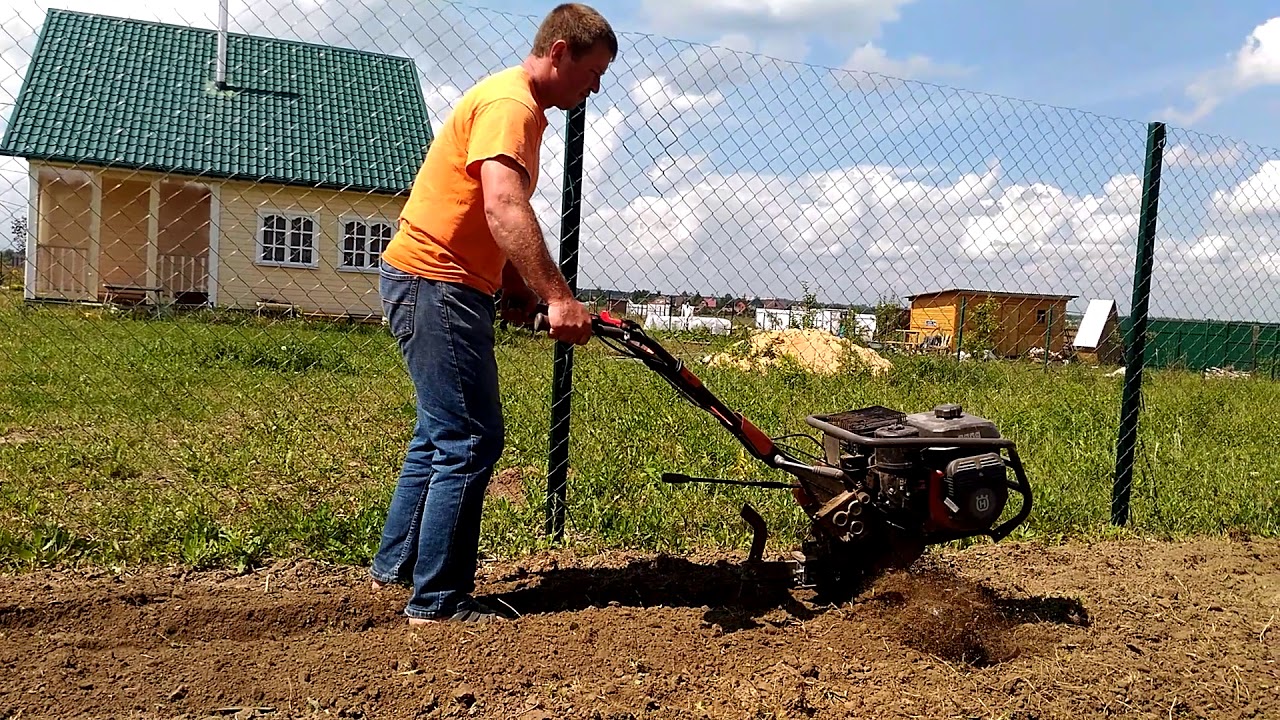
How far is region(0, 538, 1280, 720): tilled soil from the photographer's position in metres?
2.76

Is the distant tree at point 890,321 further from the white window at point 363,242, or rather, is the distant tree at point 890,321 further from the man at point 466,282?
the man at point 466,282

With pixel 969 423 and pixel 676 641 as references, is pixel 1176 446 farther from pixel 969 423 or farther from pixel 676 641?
pixel 676 641

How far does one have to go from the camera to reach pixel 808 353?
1058 cm

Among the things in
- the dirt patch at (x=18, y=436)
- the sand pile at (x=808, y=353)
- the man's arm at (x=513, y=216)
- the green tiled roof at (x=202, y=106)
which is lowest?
the dirt patch at (x=18, y=436)

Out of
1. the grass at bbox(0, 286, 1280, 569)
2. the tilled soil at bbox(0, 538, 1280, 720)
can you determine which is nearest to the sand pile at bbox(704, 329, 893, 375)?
the grass at bbox(0, 286, 1280, 569)

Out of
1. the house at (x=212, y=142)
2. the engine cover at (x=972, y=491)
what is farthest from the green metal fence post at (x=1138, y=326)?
the house at (x=212, y=142)

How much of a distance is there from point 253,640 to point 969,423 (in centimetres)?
248

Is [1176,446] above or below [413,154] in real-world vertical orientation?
below

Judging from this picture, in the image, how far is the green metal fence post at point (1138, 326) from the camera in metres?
5.05

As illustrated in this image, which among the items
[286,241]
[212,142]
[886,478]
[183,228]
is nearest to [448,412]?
[886,478]

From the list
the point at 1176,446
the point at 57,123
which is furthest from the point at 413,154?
the point at 1176,446

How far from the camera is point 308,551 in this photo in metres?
3.98

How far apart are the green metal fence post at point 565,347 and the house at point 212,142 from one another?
193 centimetres

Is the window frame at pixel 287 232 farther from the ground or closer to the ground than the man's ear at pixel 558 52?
closer to the ground
